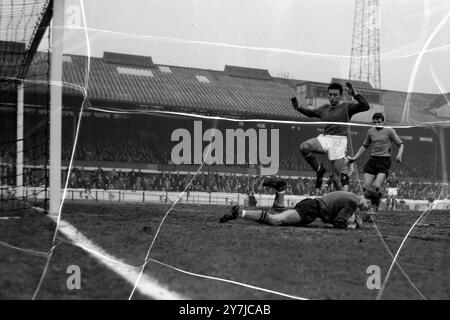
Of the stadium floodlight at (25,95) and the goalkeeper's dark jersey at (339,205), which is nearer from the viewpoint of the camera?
the goalkeeper's dark jersey at (339,205)

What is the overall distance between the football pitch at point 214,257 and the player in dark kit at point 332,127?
1.14 ft

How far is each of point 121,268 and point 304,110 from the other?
1100 mm

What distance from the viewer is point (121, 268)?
2.14 meters

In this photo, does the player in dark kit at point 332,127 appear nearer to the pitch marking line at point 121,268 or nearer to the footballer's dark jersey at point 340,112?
the footballer's dark jersey at point 340,112

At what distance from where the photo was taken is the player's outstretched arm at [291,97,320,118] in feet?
8.20

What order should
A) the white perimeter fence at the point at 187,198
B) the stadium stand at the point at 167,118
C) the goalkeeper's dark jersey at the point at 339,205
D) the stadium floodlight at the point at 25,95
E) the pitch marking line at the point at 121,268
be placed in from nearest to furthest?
the pitch marking line at the point at 121,268
the stadium stand at the point at 167,118
the white perimeter fence at the point at 187,198
the goalkeeper's dark jersey at the point at 339,205
the stadium floodlight at the point at 25,95

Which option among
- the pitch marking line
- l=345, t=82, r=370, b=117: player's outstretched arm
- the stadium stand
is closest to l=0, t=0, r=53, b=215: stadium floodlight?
the stadium stand

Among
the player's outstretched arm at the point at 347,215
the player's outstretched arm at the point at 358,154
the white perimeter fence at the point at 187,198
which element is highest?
the player's outstretched arm at the point at 358,154

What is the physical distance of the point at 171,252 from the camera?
2.26 metres

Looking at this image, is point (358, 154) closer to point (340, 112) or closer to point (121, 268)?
point (340, 112)

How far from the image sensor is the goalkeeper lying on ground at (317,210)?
8.48 feet

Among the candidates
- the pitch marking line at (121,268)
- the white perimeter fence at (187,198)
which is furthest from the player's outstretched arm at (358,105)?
the pitch marking line at (121,268)

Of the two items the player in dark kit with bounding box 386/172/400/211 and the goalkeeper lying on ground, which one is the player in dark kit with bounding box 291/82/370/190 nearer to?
the goalkeeper lying on ground

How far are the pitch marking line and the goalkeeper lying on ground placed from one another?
62cm
